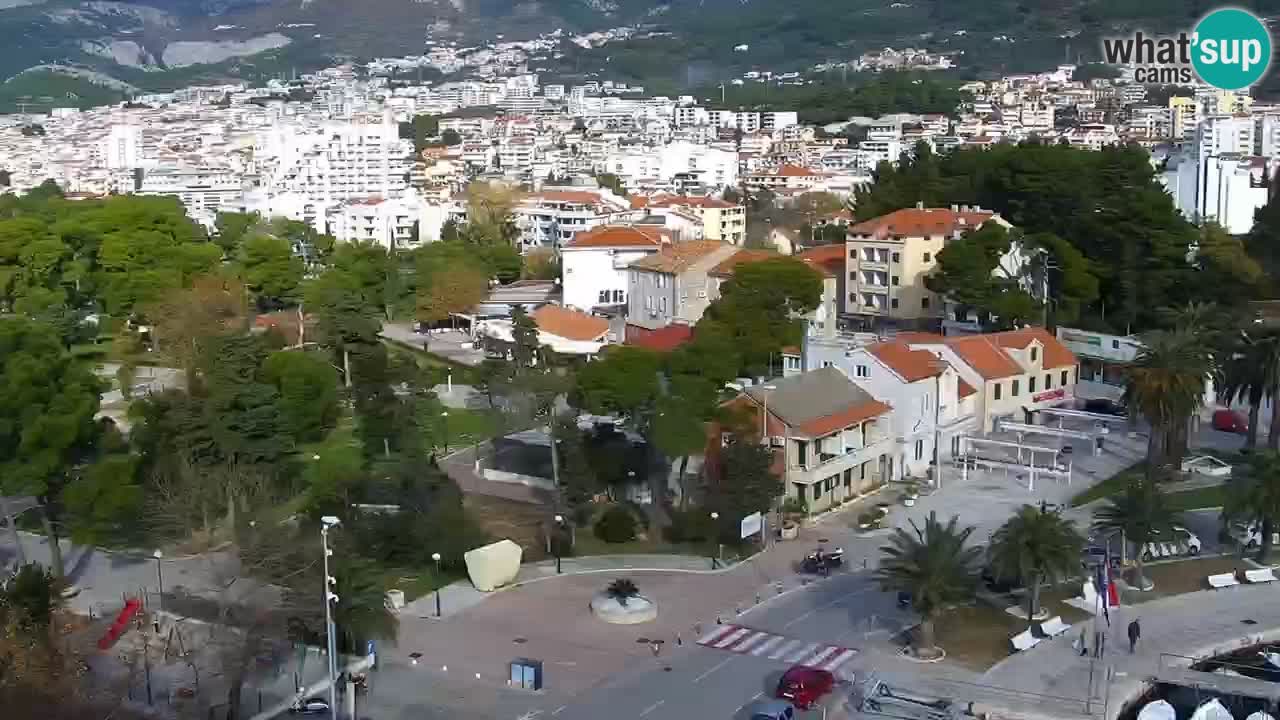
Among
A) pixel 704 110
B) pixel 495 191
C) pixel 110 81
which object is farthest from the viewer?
pixel 110 81

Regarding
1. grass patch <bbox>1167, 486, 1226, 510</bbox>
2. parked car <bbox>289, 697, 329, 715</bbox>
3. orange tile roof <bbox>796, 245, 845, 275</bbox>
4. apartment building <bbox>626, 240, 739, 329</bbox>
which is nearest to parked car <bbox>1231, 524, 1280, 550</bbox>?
grass patch <bbox>1167, 486, 1226, 510</bbox>

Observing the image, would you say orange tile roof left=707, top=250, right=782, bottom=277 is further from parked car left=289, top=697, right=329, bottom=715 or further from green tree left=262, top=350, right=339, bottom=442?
parked car left=289, top=697, right=329, bottom=715

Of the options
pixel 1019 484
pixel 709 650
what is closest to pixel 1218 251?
pixel 1019 484

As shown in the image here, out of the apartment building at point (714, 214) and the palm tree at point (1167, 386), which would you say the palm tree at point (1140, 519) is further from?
the apartment building at point (714, 214)

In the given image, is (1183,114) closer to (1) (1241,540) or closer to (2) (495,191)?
(2) (495,191)

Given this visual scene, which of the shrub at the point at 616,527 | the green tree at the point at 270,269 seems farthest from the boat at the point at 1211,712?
the green tree at the point at 270,269

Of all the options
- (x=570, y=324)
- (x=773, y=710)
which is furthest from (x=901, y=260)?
(x=773, y=710)
